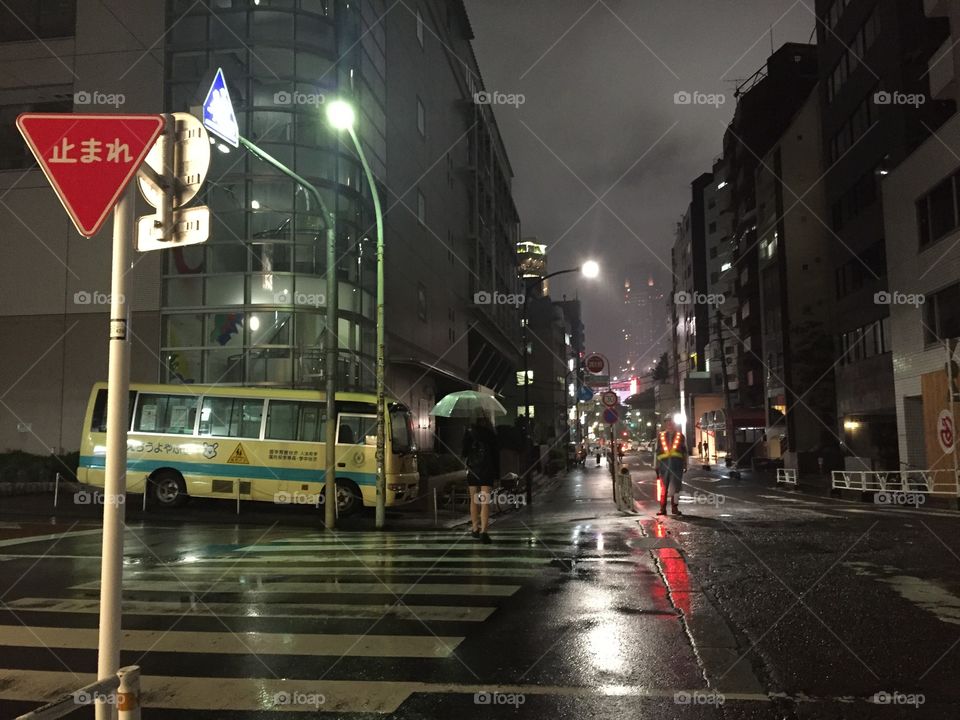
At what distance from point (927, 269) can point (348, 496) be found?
70.1 ft

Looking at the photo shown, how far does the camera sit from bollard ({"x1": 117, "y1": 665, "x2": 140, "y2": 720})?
3074 mm

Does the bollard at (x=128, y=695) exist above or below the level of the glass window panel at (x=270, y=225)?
below

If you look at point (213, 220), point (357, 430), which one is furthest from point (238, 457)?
point (213, 220)

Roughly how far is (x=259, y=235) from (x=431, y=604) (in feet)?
59.3

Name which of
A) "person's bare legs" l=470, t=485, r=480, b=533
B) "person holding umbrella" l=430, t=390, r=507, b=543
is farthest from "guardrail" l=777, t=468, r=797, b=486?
"person holding umbrella" l=430, t=390, r=507, b=543

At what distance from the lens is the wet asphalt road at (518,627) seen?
178 inches

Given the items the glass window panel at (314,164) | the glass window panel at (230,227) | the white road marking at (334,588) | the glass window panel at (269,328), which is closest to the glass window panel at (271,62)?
the glass window panel at (314,164)

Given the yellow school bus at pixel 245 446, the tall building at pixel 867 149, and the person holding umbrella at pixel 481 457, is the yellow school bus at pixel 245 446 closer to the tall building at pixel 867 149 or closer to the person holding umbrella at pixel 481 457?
the person holding umbrella at pixel 481 457

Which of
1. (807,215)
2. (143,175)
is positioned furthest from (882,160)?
(143,175)

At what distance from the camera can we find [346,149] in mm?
24266

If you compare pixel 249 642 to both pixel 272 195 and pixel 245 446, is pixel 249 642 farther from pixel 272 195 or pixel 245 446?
pixel 272 195

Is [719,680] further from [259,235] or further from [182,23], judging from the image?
[182,23]

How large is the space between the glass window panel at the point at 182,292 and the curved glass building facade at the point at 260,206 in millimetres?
32

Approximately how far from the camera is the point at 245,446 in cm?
1714
